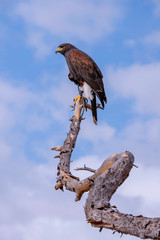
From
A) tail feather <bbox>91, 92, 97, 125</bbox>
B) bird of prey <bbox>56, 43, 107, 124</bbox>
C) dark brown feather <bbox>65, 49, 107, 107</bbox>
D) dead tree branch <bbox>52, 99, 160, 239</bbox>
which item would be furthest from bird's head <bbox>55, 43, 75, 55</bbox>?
dead tree branch <bbox>52, 99, 160, 239</bbox>

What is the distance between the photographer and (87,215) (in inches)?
208

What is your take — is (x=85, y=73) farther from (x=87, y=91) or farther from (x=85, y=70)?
(x=87, y=91)

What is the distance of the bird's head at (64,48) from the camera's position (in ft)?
34.5

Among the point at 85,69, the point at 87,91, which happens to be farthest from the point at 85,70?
the point at 87,91

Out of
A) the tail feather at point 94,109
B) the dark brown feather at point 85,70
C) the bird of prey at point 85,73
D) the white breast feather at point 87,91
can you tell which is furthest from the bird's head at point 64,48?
the tail feather at point 94,109

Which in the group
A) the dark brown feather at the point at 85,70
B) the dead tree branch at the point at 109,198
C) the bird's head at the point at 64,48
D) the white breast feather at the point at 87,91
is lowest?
the dead tree branch at the point at 109,198

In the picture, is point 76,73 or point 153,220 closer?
point 153,220

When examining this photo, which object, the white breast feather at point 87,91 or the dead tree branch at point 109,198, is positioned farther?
the white breast feather at point 87,91

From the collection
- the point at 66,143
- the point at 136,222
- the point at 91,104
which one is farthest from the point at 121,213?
the point at 91,104

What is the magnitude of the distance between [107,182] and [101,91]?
418 centimetres

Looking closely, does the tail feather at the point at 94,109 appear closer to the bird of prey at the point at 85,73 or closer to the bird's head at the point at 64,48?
the bird of prey at the point at 85,73

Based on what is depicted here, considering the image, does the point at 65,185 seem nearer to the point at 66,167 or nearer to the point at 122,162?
the point at 66,167

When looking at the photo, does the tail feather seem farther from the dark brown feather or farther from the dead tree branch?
the dead tree branch

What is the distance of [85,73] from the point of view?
31.6 ft
